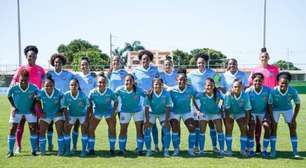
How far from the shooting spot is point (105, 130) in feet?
38.8

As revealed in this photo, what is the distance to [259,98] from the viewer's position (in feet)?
25.9

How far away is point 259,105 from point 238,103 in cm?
44

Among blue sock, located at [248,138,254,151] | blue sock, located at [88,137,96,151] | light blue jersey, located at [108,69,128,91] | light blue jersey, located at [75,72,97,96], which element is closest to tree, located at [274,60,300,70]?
blue sock, located at [248,138,254,151]

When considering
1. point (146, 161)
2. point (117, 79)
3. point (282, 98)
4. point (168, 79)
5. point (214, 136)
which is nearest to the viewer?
point (146, 161)

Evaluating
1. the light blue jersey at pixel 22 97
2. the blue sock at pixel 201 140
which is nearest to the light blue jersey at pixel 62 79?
the light blue jersey at pixel 22 97

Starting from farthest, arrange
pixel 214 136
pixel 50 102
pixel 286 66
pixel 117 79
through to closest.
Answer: pixel 286 66
pixel 117 79
pixel 214 136
pixel 50 102

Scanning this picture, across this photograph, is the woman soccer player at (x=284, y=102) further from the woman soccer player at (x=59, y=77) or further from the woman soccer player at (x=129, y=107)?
the woman soccer player at (x=59, y=77)

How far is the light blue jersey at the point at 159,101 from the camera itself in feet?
26.4

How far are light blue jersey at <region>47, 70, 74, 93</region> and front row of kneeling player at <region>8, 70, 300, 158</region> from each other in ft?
1.36

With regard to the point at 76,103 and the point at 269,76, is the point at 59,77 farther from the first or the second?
the point at 269,76

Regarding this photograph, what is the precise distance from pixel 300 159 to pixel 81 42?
2656 inches

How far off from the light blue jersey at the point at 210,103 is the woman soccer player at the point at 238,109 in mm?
190

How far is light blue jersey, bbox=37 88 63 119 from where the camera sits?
7.92m

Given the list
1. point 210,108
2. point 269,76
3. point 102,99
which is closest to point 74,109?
point 102,99
